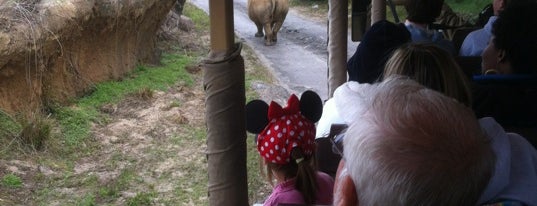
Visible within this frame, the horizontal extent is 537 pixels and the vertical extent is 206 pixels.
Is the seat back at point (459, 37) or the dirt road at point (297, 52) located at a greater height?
the seat back at point (459, 37)

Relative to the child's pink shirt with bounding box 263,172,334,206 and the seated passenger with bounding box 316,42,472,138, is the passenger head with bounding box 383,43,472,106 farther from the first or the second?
the child's pink shirt with bounding box 263,172,334,206

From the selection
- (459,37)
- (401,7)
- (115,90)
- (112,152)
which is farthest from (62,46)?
(401,7)

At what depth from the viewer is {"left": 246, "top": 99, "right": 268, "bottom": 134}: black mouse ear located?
87.5 inches

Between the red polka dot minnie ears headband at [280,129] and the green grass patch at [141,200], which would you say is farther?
the green grass patch at [141,200]

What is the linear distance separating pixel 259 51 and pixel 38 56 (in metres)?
7.37

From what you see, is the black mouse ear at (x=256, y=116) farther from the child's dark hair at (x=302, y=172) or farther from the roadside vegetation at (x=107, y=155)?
the roadside vegetation at (x=107, y=155)

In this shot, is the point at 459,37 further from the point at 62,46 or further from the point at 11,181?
the point at 62,46

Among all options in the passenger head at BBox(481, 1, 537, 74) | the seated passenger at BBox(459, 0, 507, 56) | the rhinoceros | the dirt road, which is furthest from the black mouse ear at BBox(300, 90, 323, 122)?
the rhinoceros

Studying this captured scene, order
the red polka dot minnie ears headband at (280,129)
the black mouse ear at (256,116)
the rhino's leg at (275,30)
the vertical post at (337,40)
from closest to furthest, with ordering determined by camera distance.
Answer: the red polka dot minnie ears headband at (280,129) → the black mouse ear at (256,116) → the vertical post at (337,40) → the rhino's leg at (275,30)

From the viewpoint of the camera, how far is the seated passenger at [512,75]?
7.59ft

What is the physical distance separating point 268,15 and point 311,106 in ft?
43.0

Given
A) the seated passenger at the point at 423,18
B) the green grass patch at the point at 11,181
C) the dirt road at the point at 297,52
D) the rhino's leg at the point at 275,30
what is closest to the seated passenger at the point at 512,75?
the seated passenger at the point at 423,18

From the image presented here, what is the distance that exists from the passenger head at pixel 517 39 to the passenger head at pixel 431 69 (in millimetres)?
725

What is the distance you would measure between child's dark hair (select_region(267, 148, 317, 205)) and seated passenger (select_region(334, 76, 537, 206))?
2.76ft
